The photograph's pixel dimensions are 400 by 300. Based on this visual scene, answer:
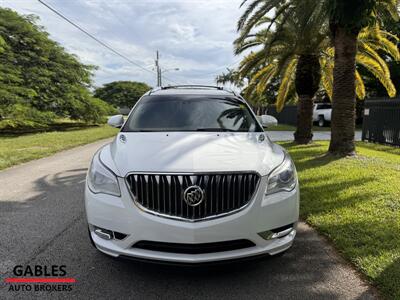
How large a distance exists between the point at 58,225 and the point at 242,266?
2.60 meters

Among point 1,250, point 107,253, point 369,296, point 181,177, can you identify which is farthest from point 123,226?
point 369,296

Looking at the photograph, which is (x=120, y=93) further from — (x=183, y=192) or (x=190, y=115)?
(x=183, y=192)

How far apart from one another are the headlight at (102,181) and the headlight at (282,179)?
1336mm

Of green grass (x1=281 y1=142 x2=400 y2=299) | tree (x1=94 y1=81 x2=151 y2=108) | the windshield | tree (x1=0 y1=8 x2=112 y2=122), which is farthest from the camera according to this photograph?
tree (x1=94 y1=81 x2=151 y2=108)

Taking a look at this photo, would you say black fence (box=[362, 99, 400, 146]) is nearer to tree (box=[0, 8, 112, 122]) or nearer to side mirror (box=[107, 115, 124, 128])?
side mirror (box=[107, 115, 124, 128])

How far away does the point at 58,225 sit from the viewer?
171 inches

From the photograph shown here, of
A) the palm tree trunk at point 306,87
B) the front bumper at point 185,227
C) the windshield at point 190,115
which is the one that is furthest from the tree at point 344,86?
the front bumper at point 185,227

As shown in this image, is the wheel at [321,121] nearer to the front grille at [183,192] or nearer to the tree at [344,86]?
the tree at [344,86]

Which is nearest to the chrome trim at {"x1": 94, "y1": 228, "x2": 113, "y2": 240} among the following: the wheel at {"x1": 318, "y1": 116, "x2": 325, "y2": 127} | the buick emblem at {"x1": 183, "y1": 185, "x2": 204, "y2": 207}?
the buick emblem at {"x1": 183, "y1": 185, "x2": 204, "y2": 207}

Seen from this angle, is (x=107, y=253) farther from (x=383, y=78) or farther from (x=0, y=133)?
(x=0, y=133)

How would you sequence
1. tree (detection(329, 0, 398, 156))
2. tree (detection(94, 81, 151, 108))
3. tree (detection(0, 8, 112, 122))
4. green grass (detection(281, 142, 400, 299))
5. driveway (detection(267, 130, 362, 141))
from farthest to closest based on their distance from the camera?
tree (detection(94, 81, 151, 108)), tree (detection(0, 8, 112, 122)), driveway (detection(267, 130, 362, 141)), tree (detection(329, 0, 398, 156)), green grass (detection(281, 142, 400, 299))

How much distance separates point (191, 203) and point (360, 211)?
10.3 ft

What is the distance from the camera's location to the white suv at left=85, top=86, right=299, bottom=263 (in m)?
2.65

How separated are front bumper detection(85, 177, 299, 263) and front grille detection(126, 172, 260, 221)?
0.06 metres
